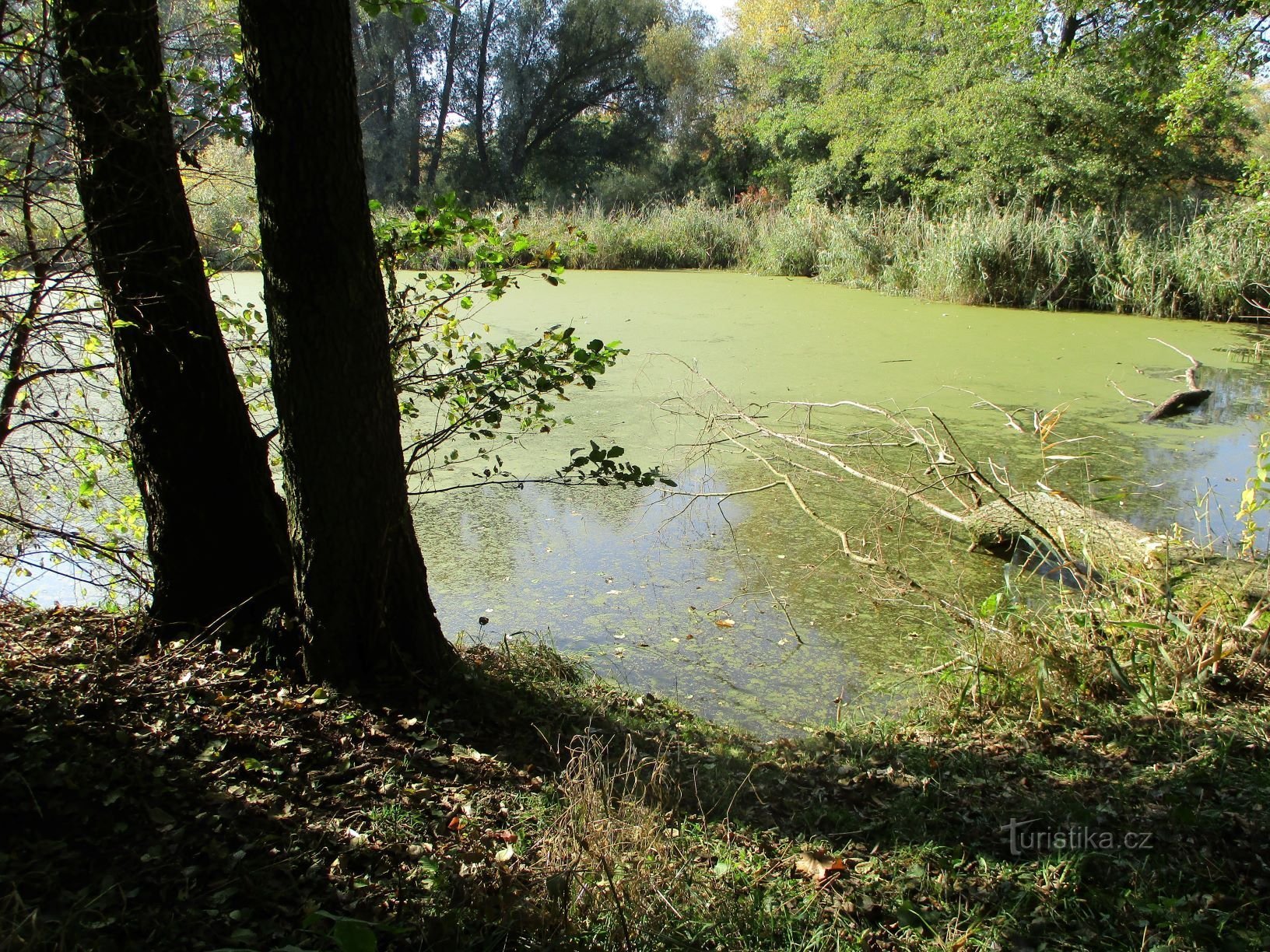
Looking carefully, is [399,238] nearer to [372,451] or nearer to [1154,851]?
[372,451]

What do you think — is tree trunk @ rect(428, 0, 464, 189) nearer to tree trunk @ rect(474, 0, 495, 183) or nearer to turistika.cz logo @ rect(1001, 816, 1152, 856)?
tree trunk @ rect(474, 0, 495, 183)

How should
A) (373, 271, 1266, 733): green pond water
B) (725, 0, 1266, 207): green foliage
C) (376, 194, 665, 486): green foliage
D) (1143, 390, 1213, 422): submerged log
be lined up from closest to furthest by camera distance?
(376, 194, 665, 486): green foliage < (373, 271, 1266, 733): green pond water < (1143, 390, 1213, 422): submerged log < (725, 0, 1266, 207): green foliage

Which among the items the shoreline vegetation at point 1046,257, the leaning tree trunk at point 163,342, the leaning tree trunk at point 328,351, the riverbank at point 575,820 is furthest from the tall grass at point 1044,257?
the riverbank at point 575,820

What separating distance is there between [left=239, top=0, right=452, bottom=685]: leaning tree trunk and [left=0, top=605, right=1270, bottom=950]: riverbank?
0.68 feet

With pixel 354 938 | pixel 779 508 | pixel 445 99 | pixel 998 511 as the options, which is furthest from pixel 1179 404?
pixel 445 99

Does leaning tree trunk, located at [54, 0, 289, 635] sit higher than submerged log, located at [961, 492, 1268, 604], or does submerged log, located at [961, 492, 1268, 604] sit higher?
leaning tree trunk, located at [54, 0, 289, 635]

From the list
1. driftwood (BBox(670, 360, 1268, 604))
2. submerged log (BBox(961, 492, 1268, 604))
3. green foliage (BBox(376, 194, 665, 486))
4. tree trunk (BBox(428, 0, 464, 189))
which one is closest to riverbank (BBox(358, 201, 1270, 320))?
driftwood (BBox(670, 360, 1268, 604))

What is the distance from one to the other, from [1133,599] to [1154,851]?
1.11 meters

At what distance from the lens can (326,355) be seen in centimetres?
195

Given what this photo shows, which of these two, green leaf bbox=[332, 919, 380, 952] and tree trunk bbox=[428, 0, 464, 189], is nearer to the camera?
green leaf bbox=[332, 919, 380, 952]

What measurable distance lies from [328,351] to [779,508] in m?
2.74

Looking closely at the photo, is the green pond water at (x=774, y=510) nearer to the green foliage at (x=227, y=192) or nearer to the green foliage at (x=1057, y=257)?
the green foliage at (x=1057, y=257)

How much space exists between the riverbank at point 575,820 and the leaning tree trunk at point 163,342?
0.24m

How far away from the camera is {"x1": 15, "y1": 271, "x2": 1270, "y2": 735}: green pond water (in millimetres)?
3033
